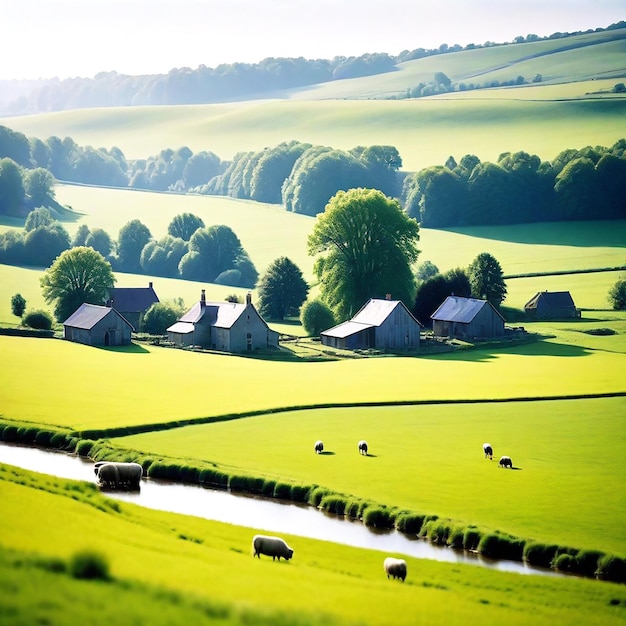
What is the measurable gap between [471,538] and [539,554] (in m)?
2.19

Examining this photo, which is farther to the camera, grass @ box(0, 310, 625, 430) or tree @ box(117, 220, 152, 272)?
tree @ box(117, 220, 152, 272)

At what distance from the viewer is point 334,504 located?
36000 mm

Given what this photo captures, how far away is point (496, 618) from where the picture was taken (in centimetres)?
2383

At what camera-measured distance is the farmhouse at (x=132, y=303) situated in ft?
296

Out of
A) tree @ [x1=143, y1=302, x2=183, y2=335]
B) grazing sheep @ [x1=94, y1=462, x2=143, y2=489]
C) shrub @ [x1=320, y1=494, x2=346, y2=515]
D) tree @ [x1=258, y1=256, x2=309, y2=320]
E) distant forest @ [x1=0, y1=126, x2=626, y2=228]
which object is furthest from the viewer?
distant forest @ [x1=0, y1=126, x2=626, y2=228]

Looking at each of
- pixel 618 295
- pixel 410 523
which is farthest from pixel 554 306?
pixel 410 523

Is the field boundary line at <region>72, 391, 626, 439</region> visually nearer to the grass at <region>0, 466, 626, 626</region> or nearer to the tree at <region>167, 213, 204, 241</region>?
the grass at <region>0, 466, 626, 626</region>

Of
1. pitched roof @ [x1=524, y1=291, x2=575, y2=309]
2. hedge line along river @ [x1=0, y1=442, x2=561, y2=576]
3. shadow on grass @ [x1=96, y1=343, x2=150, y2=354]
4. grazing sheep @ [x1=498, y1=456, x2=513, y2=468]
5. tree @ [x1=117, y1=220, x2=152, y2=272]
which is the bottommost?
hedge line along river @ [x1=0, y1=442, x2=561, y2=576]

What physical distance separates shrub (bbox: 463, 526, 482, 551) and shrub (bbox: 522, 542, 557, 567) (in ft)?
5.17

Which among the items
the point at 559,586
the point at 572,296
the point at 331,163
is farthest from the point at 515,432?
the point at 331,163

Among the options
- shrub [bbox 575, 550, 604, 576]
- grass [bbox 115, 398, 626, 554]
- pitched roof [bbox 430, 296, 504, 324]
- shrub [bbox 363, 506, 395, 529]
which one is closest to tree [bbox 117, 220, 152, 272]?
pitched roof [bbox 430, 296, 504, 324]

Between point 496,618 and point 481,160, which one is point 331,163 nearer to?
point 481,160

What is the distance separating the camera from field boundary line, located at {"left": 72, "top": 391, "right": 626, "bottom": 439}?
153 feet

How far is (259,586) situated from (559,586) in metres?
9.15
